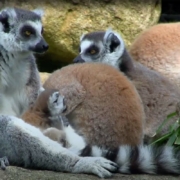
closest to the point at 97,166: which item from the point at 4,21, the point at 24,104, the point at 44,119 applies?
the point at 44,119

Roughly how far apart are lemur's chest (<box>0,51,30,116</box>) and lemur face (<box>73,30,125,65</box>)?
1407 millimetres

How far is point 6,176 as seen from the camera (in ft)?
18.8

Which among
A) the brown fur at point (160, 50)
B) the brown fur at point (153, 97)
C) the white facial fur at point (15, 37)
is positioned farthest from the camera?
the brown fur at point (160, 50)

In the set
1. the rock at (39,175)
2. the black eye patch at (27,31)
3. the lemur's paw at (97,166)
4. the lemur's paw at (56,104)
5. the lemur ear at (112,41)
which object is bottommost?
the rock at (39,175)

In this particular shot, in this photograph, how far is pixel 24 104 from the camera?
6.94m

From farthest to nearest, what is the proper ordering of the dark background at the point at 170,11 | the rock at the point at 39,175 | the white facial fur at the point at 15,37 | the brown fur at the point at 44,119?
the dark background at the point at 170,11, the white facial fur at the point at 15,37, the brown fur at the point at 44,119, the rock at the point at 39,175

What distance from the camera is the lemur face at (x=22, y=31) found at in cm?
693

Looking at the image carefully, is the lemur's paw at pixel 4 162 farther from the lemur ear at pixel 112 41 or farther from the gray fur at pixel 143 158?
the lemur ear at pixel 112 41

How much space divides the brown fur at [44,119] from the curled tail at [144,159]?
358mm

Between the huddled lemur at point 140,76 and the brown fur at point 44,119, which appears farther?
the huddled lemur at point 140,76

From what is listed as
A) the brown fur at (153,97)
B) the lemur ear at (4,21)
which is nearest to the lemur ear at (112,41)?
the brown fur at (153,97)

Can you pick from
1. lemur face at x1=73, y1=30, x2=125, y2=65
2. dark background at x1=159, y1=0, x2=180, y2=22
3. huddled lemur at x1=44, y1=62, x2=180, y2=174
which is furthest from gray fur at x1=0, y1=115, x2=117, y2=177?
dark background at x1=159, y1=0, x2=180, y2=22

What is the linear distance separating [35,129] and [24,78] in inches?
36.2

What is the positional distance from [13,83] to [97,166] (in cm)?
138
